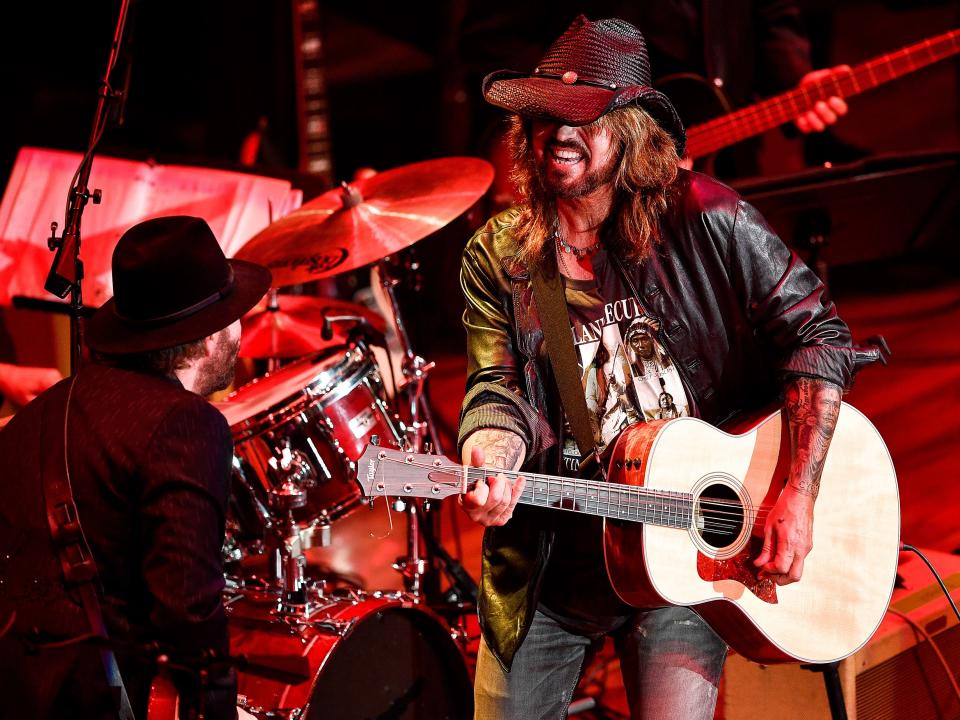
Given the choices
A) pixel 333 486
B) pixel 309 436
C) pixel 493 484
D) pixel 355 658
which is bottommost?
pixel 355 658

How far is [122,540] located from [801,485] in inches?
63.8

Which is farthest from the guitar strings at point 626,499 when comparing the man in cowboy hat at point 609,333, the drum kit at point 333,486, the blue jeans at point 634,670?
the drum kit at point 333,486

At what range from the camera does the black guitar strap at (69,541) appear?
2.32m

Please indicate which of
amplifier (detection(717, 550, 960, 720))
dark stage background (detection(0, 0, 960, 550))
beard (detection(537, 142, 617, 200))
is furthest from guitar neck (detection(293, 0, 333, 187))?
amplifier (detection(717, 550, 960, 720))

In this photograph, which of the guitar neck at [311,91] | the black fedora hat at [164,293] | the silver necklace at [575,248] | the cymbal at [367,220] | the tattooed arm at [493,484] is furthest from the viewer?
the guitar neck at [311,91]

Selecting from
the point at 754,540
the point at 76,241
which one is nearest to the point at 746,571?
the point at 754,540

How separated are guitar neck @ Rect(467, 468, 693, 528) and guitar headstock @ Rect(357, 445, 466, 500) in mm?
90

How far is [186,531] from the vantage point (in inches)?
91.7

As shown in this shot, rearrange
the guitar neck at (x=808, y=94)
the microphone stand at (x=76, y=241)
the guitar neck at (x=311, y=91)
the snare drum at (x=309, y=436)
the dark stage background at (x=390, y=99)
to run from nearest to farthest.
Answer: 1. the microphone stand at (x=76, y=241)
2. the snare drum at (x=309, y=436)
3. the guitar neck at (x=808, y=94)
4. the dark stage background at (x=390, y=99)
5. the guitar neck at (x=311, y=91)

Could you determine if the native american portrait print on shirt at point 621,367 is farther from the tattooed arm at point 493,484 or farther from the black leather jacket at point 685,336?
the tattooed arm at point 493,484

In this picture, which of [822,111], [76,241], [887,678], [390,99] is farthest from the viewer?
[390,99]

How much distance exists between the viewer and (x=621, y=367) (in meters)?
2.74

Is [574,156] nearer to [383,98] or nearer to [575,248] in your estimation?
[575,248]

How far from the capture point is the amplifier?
3.24 meters
